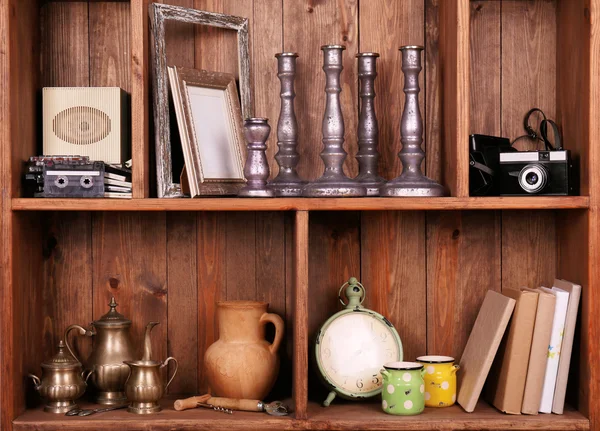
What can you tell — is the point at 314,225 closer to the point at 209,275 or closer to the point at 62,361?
the point at 209,275

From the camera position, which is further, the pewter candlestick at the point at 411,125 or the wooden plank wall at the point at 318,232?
the wooden plank wall at the point at 318,232

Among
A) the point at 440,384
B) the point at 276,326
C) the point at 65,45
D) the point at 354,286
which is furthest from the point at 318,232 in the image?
the point at 65,45

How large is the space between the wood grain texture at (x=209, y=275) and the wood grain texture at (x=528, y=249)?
0.77 meters

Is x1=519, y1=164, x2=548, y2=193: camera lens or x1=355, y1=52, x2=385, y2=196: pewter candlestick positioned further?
x1=355, y1=52, x2=385, y2=196: pewter candlestick

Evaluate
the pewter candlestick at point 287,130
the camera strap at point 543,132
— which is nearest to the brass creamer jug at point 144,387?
the pewter candlestick at point 287,130

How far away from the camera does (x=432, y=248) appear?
7.23 ft

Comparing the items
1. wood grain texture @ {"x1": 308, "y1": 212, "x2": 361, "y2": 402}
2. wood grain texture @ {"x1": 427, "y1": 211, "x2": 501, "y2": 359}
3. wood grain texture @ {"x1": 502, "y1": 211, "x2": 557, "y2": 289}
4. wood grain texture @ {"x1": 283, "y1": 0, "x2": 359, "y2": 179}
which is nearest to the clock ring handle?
wood grain texture @ {"x1": 308, "y1": 212, "x2": 361, "y2": 402}

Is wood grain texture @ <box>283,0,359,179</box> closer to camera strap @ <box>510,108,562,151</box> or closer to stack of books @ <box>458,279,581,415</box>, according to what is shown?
camera strap @ <box>510,108,562,151</box>

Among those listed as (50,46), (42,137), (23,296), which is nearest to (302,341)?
(23,296)

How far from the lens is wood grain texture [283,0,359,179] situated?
2188mm

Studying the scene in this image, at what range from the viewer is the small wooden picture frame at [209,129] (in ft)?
6.51

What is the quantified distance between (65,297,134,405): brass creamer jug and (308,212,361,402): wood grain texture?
493 millimetres

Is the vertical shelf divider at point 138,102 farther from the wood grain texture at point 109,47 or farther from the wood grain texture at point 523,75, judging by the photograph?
the wood grain texture at point 523,75

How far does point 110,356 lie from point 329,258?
2.06ft
